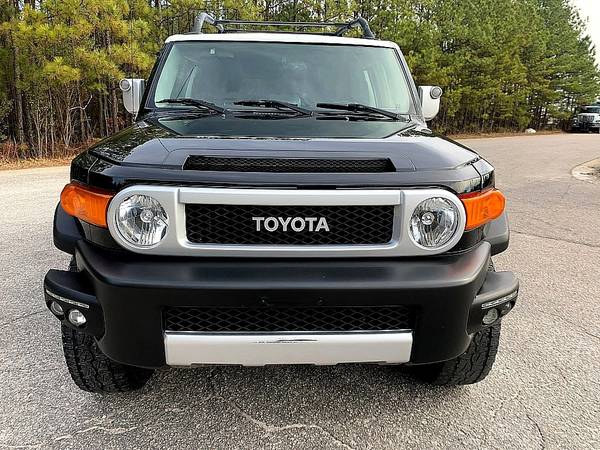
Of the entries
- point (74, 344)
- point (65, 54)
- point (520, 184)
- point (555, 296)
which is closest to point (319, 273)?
point (74, 344)

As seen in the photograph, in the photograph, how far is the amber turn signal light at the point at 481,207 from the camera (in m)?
1.87

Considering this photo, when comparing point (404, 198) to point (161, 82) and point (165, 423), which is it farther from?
point (161, 82)

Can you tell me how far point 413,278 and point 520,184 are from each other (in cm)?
878

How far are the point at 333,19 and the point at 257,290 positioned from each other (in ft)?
77.6

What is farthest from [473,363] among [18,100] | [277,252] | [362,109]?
[18,100]

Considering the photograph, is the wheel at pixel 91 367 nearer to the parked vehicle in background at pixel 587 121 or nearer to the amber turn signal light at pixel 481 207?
the amber turn signal light at pixel 481 207

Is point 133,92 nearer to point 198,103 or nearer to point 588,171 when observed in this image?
point 198,103

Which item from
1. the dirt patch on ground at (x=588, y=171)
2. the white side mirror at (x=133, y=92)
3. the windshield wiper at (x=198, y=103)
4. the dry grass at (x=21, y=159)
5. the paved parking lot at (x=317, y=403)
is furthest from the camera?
the dry grass at (x=21, y=159)

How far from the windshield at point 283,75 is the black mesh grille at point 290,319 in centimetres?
139

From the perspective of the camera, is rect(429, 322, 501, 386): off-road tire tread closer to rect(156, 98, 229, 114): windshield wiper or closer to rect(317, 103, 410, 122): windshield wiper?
rect(317, 103, 410, 122): windshield wiper

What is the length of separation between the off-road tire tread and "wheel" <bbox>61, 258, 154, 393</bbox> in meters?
1.42

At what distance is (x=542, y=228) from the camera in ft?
19.4

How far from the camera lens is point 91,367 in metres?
2.18

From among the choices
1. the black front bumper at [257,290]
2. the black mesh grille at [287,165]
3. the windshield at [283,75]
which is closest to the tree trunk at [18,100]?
the windshield at [283,75]
